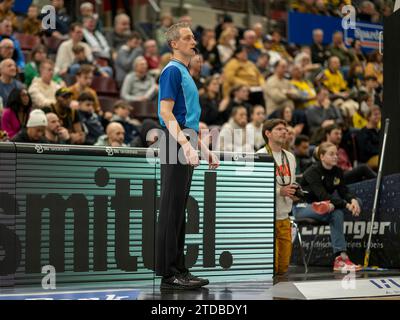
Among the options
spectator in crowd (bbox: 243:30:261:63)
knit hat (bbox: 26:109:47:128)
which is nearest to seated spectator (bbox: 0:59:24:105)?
knit hat (bbox: 26:109:47:128)

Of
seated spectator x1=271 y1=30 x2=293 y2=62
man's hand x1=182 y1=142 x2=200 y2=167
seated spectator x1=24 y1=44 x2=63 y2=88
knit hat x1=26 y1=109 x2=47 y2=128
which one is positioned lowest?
man's hand x1=182 y1=142 x2=200 y2=167

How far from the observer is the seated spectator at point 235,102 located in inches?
485

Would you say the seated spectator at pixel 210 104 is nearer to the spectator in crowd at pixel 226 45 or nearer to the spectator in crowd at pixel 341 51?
the spectator in crowd at pixel 226 45

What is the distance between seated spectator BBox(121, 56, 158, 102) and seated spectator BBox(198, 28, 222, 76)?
2.01 m

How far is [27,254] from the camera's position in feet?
19.3

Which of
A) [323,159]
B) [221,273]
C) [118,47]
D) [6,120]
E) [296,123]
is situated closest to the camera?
[221,273]

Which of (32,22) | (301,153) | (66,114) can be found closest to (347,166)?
(301,153)

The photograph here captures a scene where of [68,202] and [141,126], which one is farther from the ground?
[141,126]

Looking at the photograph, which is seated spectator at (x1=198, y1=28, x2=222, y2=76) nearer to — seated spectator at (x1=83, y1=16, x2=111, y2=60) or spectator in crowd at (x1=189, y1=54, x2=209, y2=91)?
spectator in crowd at (x1=189, y1=54, x2=209, y2=91)

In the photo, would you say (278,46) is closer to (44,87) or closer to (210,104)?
(210,104)

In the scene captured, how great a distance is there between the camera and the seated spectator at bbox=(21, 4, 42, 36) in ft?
42.2
